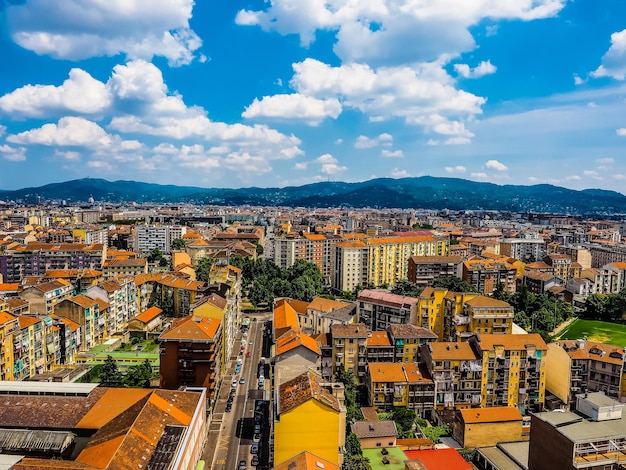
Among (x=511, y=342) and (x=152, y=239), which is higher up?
(x=152, y=239)

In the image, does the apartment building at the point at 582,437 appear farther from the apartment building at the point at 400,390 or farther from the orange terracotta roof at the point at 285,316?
the orange terracotta roof at the point at 285,316

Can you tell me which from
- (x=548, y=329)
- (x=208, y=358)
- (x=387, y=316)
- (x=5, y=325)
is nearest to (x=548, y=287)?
(x=548, y=329)

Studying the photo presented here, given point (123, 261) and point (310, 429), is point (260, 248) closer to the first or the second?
point (123, 261)

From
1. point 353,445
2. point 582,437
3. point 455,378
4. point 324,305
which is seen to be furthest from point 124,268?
point 582,437

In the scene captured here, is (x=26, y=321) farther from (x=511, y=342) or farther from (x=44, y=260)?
(x=44, y=260)

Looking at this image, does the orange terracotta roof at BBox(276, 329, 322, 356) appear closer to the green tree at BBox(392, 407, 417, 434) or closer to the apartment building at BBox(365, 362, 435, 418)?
the apartment building at BBox(365, 362, 435, 418)

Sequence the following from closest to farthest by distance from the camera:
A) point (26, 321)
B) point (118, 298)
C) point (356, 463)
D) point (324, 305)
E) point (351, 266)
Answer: point (356, 463) < point (26, 321) < point (324, 305) < point (118, 298) < point (351, 266)

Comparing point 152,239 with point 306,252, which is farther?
point 152,239
